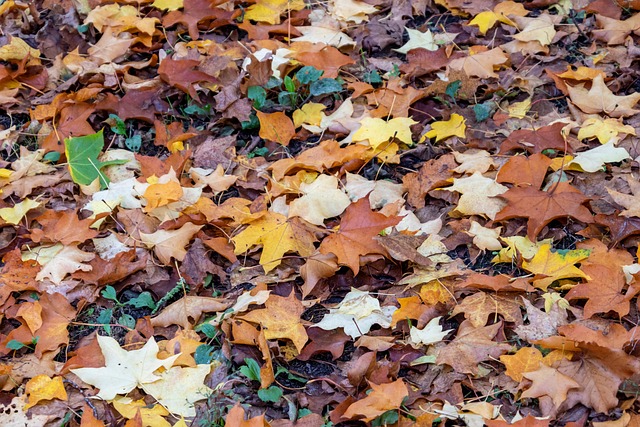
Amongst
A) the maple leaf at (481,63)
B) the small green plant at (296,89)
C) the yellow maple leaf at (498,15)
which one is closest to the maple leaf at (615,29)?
the yellow maple leaf at (498,15)

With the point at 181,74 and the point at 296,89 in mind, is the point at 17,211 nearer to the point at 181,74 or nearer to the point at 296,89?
the point at 181,74

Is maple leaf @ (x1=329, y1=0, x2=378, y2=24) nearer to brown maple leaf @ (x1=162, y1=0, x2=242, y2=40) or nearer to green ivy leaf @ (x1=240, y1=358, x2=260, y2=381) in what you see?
brown maple leaf @ (x1=162, y1=0, x2=242, y2=40)

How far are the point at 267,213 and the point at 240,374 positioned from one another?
694mm

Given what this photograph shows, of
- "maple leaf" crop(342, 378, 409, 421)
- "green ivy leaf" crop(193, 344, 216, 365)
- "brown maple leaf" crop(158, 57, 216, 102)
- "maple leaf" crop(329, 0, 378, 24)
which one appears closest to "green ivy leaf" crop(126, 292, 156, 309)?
"green ivy leaf" crop(193, 344, 216, 365)

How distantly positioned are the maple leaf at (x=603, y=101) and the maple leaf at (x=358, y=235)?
1.22m

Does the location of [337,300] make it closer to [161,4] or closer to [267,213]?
[267,213]

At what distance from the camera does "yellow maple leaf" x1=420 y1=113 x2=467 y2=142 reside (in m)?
3.06

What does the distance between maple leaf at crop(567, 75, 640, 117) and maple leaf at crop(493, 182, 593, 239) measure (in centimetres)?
65

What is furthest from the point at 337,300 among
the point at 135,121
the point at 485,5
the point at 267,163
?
the point at 485,5

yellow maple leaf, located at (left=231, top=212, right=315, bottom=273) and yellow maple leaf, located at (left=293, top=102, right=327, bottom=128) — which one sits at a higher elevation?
yellow maple leaf, located at (left=293, top=102, right=327, bottom=128)

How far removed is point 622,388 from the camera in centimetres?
207

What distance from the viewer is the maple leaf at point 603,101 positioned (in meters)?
3.08

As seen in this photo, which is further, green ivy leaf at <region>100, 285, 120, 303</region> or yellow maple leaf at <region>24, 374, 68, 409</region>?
green ivy leaf at <region>100, 285, 120, 303</region>

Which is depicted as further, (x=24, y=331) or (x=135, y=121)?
(x=135, y=121)
